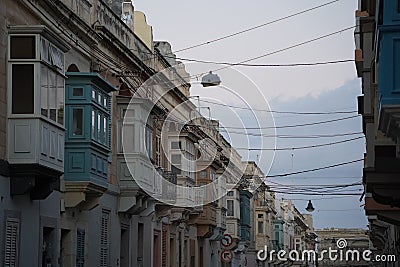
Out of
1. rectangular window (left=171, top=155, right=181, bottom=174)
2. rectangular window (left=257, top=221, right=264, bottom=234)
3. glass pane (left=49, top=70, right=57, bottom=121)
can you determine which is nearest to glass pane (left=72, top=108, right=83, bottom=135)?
glass pane (left=49, top=70, right=57, bottom=121)

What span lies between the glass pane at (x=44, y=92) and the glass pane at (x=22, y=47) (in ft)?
1.27

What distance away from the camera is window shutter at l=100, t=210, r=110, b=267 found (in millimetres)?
24766

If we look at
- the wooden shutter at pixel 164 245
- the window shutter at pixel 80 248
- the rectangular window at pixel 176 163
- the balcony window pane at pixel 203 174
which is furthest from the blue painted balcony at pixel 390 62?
the balcony window pane at pixel 203 174

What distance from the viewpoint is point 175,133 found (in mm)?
35656

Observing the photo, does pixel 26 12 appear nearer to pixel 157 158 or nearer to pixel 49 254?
pixel 49 254

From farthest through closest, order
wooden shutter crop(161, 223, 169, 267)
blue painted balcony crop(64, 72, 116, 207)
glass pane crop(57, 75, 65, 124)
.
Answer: wooden shutter crop(161, 223, 169, 267), blue painted balcony crop(64, 72, 116, 207), glass pane crop(57, 75, 65, 124)

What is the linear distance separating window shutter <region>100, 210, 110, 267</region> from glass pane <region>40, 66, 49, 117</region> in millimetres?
7180

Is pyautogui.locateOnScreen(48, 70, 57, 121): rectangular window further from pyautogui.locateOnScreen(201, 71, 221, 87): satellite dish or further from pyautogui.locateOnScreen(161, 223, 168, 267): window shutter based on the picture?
pyautogui.locateOnScreen(161, 223, 168, 267): window shutter

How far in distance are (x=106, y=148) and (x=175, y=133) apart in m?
12.8

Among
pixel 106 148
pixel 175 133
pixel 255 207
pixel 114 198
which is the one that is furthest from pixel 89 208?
pixel 255 207

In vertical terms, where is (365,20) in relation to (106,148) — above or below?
above

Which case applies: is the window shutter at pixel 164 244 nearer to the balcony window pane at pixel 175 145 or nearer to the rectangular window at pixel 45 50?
the balcony window pane at pixel 175 145

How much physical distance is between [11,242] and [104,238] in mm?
7561

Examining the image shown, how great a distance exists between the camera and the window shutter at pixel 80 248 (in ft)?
74.1
